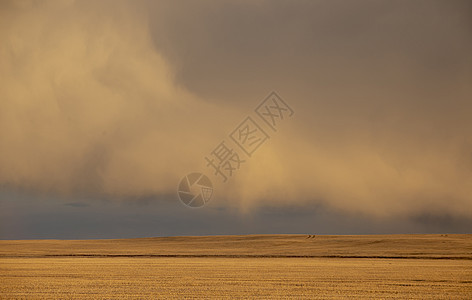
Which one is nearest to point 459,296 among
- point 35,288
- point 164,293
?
point 164,293

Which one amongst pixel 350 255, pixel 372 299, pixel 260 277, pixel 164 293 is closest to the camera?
pixel 372 299

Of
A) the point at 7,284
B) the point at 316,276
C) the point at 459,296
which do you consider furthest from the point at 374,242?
the point at 7,284

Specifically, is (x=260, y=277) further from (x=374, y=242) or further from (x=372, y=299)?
(x=374, y=242)

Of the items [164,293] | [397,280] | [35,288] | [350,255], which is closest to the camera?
[164,293]

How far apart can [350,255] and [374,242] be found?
2099cm

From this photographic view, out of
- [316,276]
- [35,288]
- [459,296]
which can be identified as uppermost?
[35,288]

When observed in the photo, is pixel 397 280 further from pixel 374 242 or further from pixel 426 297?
pixel 374 242

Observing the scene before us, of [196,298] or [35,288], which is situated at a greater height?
[35,288]

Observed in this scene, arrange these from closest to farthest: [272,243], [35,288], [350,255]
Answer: [35,288] → [350,255] → [272,243]

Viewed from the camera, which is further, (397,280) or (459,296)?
(397,280)

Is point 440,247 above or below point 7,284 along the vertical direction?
below

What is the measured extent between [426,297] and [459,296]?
1757 millimetres

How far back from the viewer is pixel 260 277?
107 ft

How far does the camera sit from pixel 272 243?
88062 millimetres
